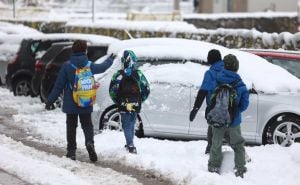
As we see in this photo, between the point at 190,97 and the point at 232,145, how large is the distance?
83.5 inches

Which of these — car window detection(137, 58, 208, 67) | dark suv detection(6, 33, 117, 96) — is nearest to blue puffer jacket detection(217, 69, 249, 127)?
car window detection(137, 58, 208, 67)

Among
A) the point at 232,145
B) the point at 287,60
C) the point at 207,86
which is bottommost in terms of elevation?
the point at 232,145

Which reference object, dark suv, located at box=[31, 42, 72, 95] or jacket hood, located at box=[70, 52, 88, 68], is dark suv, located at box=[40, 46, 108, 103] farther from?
jacket hood, located at box=[70, 52, 88, 68]

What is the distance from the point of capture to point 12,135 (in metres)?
10.8

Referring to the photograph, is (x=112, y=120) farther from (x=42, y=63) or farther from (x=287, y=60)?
(x=42, y=63)

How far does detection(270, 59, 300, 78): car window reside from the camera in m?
10.7

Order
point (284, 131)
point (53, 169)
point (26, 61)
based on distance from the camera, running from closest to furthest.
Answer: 1. point (53, 169)
2. point (284, 131)
3. point (26, 61)

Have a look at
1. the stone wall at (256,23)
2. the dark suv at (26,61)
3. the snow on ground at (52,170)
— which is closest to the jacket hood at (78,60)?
the snow on ground at (52,170)

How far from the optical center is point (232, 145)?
305 inches

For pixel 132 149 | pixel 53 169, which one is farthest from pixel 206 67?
pixel 53 169

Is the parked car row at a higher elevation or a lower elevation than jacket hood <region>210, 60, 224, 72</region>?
lower

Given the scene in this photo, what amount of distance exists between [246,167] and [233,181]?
0.54 metres

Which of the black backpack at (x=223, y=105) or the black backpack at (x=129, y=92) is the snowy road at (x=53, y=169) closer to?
the black backpack at (x=129, y=92)

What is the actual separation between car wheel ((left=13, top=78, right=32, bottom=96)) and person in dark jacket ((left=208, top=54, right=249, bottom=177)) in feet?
28.7
